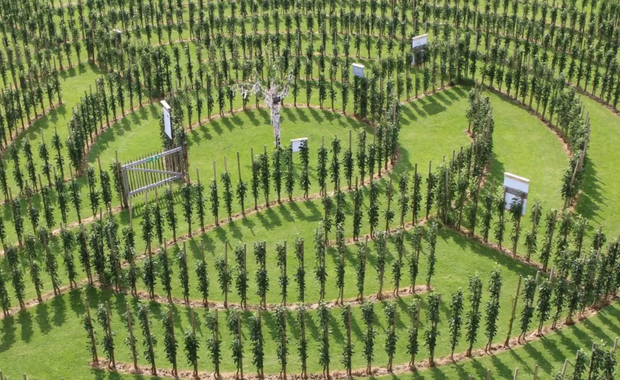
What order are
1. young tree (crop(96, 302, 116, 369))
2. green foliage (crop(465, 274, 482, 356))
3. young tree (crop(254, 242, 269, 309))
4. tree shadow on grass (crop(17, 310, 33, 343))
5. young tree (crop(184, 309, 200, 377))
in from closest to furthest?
1. young tree (crop(184, 309, 200, 377))
2. young tree (crop(96, 302, 116, 369))
3. green foliage (crop(465, 274, 482, 356))
4. tree shadow on grass (crop(17, 310, 33, 343))
5. young tree (crop(254, 242, 269, 309))

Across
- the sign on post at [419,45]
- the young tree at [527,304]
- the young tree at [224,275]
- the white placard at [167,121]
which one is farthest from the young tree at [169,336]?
the sign on post at [419,45]

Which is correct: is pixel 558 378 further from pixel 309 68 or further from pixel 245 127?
pixel 309 68

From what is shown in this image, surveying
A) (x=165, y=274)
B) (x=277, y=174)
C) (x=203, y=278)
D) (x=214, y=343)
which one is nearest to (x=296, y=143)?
(x=277, y=174)

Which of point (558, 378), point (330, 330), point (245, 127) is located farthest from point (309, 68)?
point (558, 378)

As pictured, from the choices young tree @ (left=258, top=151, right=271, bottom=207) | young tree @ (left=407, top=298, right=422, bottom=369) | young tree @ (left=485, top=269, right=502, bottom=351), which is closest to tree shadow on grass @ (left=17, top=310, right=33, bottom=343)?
young tree @ (left=258, top=151, right=271, bottom=207)

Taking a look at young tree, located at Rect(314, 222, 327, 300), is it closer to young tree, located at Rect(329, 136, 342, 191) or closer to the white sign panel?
young tree, located at Rect(329, 136, 342, 191)

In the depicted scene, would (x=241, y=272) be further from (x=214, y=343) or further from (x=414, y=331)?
(x=414, y=331)
